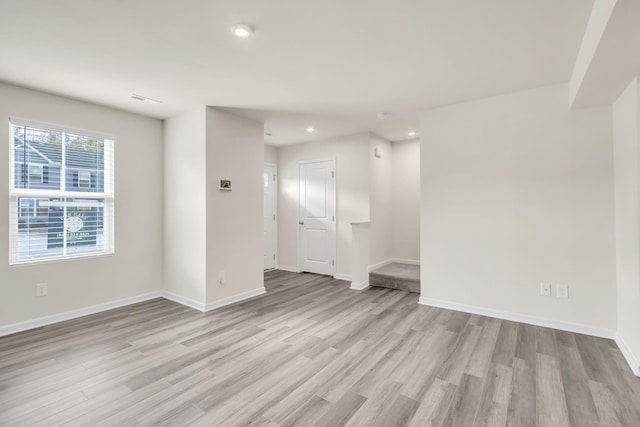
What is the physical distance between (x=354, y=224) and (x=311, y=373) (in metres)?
2.62

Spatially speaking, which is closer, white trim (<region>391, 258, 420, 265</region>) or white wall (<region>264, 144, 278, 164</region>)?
white trim (<region>391, 258, 420, 265</region>)

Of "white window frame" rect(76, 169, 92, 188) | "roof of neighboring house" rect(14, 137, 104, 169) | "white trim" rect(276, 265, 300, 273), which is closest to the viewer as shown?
"roof of neighboring house" rect(14, 137, 104, 169)

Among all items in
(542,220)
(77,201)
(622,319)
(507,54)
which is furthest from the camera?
(77,201)

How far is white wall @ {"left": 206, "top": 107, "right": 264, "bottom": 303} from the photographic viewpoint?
378cm

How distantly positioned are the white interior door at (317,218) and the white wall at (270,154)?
63cm

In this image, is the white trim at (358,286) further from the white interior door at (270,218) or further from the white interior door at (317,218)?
the white interior door at (270,218)

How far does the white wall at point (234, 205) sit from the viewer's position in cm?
378

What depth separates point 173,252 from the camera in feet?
13.8

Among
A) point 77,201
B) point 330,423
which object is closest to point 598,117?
point 330,423

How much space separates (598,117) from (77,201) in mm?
5624

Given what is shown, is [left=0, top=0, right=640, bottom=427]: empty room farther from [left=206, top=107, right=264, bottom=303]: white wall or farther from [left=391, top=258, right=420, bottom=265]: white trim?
[left=391, top=258, right=420, bottom=265]: white trim

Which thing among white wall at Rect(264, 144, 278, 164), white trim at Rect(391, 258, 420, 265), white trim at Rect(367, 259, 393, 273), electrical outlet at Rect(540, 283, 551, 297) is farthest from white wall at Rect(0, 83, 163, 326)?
electrical outlet at Rect(540, 283, 551, 297)

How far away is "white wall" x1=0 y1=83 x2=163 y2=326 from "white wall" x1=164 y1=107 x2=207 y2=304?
0.18 m

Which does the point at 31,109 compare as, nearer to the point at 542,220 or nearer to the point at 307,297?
the point at 307,297
